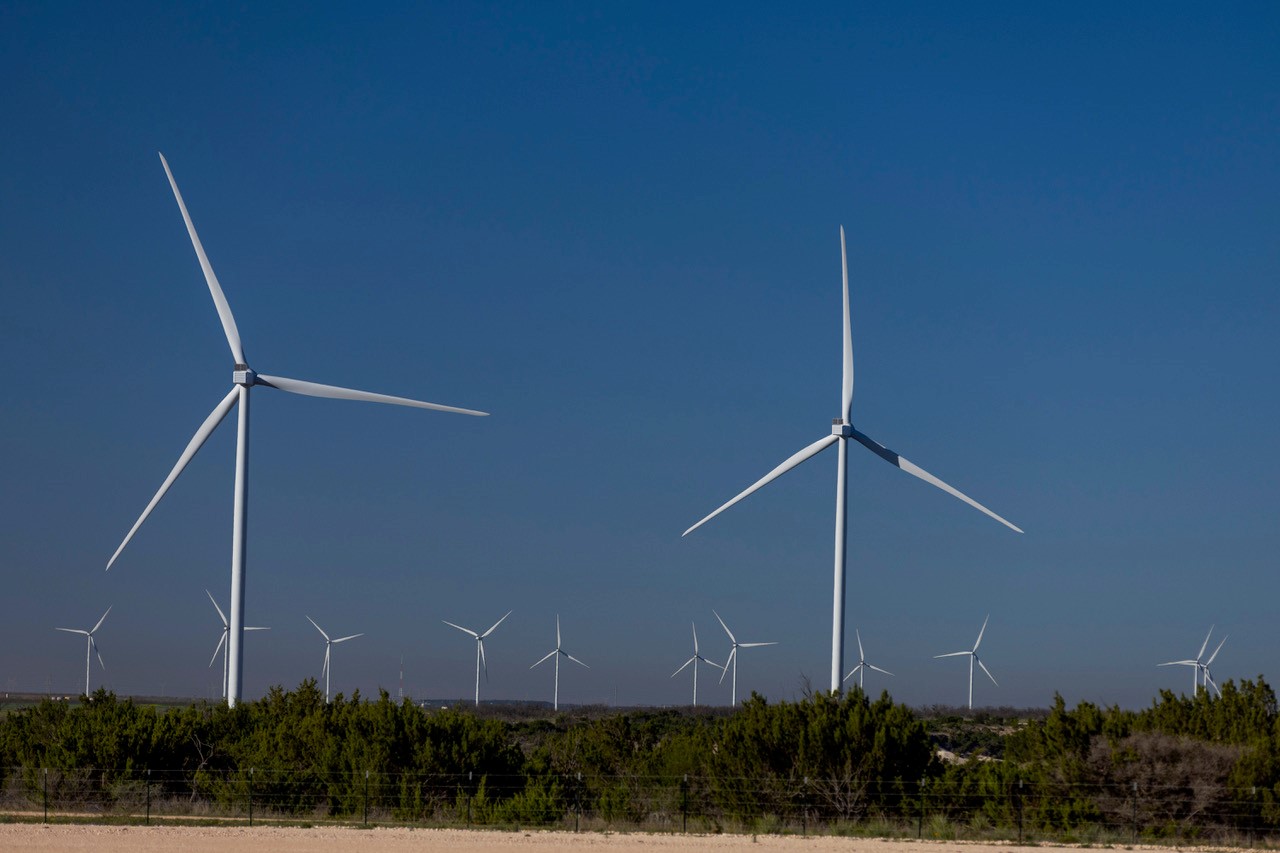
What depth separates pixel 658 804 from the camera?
41062 millimetres

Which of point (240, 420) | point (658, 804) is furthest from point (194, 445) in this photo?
point (658, 804)

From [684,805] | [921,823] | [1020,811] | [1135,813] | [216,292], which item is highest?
[216,292]

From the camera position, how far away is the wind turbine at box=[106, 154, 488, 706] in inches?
2073

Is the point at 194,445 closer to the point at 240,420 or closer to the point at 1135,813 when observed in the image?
the point at 240,420

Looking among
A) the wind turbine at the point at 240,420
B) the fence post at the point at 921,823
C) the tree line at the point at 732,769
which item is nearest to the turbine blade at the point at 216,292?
the wind turbine at the point at 240,420

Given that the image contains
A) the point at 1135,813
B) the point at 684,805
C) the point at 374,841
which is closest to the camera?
the point at 374,841

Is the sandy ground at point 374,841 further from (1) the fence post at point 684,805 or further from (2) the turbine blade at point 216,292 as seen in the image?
(2) the turbine blade at point 216,292

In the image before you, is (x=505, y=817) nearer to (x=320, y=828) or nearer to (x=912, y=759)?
(x=320, y=828)

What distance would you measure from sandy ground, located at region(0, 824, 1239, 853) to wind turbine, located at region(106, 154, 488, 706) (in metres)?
14.3

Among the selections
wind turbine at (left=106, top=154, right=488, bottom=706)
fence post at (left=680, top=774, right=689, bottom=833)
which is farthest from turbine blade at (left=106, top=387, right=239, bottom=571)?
fence post at (left=680, top=774, right=689, bottom=833)

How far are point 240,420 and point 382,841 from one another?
2334cm

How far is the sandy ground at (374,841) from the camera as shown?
111ft

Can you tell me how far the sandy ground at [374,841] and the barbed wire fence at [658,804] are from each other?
171 cm

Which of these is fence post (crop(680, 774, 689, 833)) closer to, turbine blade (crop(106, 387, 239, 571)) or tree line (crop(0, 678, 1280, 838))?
tree line (crop(0, 678, 1280, 838))
